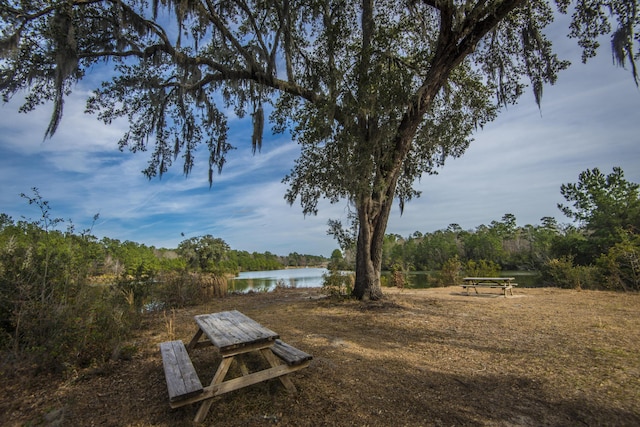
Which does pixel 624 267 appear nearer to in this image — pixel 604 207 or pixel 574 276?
pixel 574 276

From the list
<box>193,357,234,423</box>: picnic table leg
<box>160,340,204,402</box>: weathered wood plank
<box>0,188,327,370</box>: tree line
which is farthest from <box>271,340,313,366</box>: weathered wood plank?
<box>0,188,327,370</box>: tree line

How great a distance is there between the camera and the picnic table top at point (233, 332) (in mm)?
2449

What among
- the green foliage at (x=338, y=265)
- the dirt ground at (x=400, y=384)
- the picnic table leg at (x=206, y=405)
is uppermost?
the green foliage at (x=338, y=265)

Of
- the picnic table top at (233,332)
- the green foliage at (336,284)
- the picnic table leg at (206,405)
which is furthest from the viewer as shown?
the green foliage at (336,284)

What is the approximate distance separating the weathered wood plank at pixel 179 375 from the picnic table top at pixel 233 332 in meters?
0.30

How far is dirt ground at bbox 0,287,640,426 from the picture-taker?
7.60 feet

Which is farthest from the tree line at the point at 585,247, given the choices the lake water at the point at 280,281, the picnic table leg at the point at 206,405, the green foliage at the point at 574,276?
the picnic table leg at the point at 206,405

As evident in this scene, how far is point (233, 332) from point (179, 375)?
545 mm

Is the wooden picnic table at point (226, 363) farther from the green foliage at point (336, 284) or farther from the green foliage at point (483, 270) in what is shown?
the green foliage at point (483, 270)

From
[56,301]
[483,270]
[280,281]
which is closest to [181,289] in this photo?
[56,301]

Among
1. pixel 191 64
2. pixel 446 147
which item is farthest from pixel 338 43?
pixel 446 147

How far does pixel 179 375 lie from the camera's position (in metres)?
2.46

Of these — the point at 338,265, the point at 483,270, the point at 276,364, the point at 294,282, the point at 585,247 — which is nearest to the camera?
the point at 276,364

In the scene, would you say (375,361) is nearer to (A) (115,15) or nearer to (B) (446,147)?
(B) (446,147)
